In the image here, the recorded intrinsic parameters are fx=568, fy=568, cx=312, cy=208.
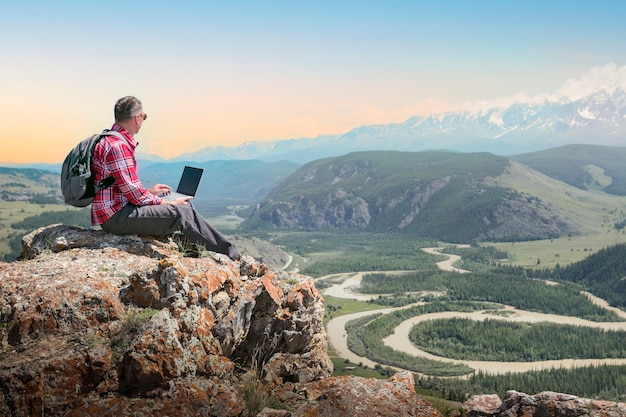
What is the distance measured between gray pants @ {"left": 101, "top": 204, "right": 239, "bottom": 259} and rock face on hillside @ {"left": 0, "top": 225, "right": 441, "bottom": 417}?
13.4 inches

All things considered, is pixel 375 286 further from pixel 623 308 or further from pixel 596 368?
pixel 596 368

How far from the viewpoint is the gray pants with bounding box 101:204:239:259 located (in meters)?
13.8

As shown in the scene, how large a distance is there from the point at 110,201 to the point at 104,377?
4.91 meters

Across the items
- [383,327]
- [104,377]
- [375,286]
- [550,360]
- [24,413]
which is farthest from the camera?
[375,286]

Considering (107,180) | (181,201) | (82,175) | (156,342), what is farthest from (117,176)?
(156,342)

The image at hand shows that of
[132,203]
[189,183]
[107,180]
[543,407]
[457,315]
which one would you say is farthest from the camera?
[457,315]

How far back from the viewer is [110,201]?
13617mm

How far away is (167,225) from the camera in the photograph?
14148mm

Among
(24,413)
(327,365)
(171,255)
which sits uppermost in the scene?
(171,255)

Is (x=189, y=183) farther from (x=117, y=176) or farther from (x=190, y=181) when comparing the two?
(x=117, y=176)

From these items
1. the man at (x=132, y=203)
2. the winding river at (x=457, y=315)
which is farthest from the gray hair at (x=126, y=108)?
the winding river at (x=457, y=315)

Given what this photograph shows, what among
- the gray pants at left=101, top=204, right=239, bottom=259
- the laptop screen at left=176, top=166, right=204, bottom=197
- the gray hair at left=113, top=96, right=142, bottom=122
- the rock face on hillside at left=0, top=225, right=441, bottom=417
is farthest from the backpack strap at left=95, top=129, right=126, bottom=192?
the laptop screen at left=176, top=166, right=204, bottom=197

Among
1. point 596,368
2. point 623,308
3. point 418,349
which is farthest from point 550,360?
point 623,308

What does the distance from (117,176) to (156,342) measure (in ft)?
15.1
